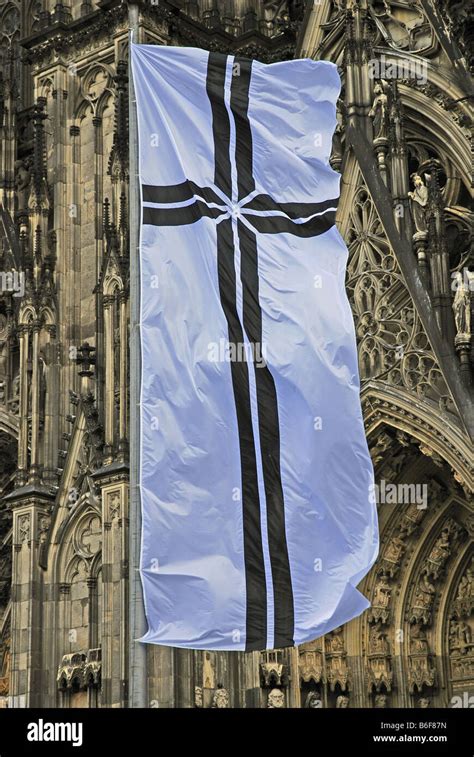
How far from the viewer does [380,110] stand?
23.6 m

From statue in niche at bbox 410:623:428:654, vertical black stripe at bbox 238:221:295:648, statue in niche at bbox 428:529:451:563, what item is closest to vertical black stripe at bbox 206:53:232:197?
vertical black stripe at bbox 238:221:295:648

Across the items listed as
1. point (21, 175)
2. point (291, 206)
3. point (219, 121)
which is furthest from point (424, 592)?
point (21, 175)

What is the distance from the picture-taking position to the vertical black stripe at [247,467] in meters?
13.3

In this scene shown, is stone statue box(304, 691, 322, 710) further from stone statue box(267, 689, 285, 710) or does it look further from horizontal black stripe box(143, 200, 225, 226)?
horizontal black stripe box(143, 200, 225, 226)

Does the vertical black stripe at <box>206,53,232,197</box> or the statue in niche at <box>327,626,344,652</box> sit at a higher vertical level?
the vertical black stripe at <box>206,53,232,197</box>

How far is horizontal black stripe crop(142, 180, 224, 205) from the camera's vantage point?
14.4m

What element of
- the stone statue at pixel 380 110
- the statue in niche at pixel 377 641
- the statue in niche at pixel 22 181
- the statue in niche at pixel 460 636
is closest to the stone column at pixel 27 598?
the statue in niche at pixel 377 641

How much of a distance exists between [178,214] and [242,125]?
1.46 meters

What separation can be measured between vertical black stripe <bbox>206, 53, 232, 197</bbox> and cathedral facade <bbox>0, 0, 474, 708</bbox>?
23.1ft

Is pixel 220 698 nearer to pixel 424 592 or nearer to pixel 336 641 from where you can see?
pixel 336 641

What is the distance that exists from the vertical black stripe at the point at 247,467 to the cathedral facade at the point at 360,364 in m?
7.33

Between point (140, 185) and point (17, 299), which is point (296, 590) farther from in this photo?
point (17, 299)

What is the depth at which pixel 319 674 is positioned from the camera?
22578 mm

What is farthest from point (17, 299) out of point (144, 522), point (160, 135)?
point (144, 522)
